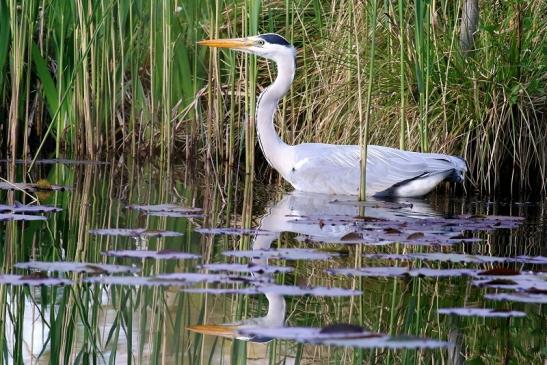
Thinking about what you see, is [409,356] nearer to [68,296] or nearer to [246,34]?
[68,296]

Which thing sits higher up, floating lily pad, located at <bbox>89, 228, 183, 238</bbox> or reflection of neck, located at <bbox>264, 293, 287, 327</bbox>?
floating lily pad, located at <bbox>89, 228, 183, 238</bbox>

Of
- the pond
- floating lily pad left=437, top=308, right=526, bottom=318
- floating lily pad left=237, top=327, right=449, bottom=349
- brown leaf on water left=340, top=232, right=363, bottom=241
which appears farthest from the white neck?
floating lily pad left=237, top=327, right=449, bottom=349

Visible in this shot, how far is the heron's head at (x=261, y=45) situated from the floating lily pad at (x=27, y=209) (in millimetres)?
2025

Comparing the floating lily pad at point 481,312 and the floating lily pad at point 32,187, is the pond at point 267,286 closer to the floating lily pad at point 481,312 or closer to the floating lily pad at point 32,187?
the floating lily pad at point 481,312

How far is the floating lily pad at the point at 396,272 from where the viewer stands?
4273 mm

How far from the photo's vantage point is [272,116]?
7.66 m

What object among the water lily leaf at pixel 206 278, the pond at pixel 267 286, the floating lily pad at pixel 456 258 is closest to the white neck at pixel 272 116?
the pond at pixel 267 286

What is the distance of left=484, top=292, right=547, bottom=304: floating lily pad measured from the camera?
152 inches

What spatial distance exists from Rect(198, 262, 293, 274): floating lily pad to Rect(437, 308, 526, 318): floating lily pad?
751 millimetres

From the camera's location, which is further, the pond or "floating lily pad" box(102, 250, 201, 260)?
"floating lily pad" box(102, 250, 201, 260)

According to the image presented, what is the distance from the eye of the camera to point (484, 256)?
4.72 m

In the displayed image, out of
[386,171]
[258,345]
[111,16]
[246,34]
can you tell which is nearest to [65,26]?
[111,16]

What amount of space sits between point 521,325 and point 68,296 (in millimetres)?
1540

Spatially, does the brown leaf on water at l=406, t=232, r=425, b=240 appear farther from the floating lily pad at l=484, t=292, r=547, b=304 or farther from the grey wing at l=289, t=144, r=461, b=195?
the grey wing at l=289, t=144, r=461, b=195
